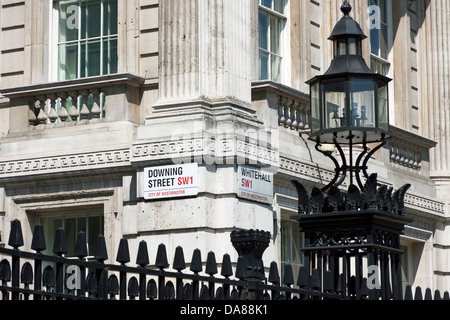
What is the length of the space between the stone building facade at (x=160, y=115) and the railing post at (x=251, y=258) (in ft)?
21.1

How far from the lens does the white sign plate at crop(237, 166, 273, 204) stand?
15.2m

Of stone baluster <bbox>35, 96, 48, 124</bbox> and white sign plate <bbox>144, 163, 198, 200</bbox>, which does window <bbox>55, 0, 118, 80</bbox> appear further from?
white sign plate <bbox>144, 163, 198, 200</bbox>

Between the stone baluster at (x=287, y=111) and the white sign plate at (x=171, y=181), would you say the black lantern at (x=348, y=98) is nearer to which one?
the white sign plate at (x=171, y=181)

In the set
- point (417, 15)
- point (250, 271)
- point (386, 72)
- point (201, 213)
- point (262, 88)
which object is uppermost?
point (417, 15)

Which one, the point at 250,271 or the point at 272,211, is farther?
the point at 272,211

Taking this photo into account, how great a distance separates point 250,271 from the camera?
328 inches

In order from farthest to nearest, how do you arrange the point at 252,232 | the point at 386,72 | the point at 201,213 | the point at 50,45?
the point at 386,72 < the point at 50,45 < the point at 201,213 < the point at 252,232

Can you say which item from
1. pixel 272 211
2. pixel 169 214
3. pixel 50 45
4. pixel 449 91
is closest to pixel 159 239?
pixel 169 214

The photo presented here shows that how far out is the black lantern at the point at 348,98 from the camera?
36.0 feet

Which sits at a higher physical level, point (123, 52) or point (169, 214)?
point (123, 52)

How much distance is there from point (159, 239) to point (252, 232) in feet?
23.5

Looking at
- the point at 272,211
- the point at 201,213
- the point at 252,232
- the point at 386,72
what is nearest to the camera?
the point at 252,232

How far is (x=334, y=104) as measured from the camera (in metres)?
11.2

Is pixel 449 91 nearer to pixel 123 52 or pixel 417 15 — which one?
pixel 417 15
